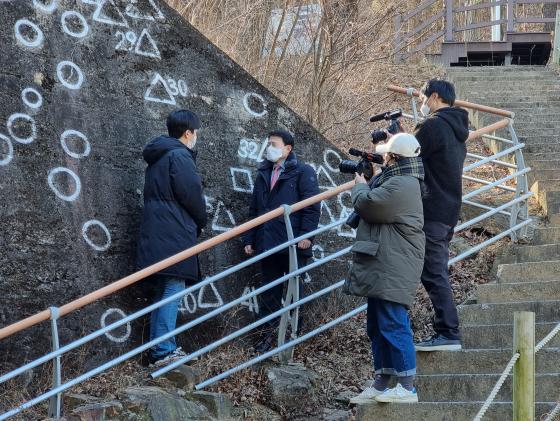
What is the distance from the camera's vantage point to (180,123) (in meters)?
6.52

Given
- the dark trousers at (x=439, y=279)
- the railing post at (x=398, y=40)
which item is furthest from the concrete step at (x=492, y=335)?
the railing post at (x=398, y=40)

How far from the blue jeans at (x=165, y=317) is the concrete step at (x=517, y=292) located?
7.39 feet

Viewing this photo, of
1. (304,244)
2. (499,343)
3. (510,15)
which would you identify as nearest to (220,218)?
(304,244)

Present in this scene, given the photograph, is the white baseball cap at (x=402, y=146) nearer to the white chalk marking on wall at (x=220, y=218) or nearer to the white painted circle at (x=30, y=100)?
the white chalk marking on wall at (x=220, y=218)

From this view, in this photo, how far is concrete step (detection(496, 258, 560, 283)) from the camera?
7207 mm

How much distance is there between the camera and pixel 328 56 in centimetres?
1070

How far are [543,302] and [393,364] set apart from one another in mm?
1670

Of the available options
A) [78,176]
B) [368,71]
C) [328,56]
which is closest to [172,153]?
[78,176]

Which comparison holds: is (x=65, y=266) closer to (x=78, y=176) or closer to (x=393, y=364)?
(x=78, y=176)

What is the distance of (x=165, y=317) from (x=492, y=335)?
2.13 m

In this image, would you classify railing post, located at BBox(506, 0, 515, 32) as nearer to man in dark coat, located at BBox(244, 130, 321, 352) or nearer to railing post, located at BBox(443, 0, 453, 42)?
railing post, located at BBox(443, 0, 453, 42)

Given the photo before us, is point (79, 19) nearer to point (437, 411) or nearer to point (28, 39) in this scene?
point (28, 39)

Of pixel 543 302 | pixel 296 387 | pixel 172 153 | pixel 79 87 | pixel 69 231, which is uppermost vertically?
pixel 79 87

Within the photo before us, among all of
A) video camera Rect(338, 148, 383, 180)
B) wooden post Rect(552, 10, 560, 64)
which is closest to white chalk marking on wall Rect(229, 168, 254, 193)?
video camera Rect(338, 148, 383, 180)
